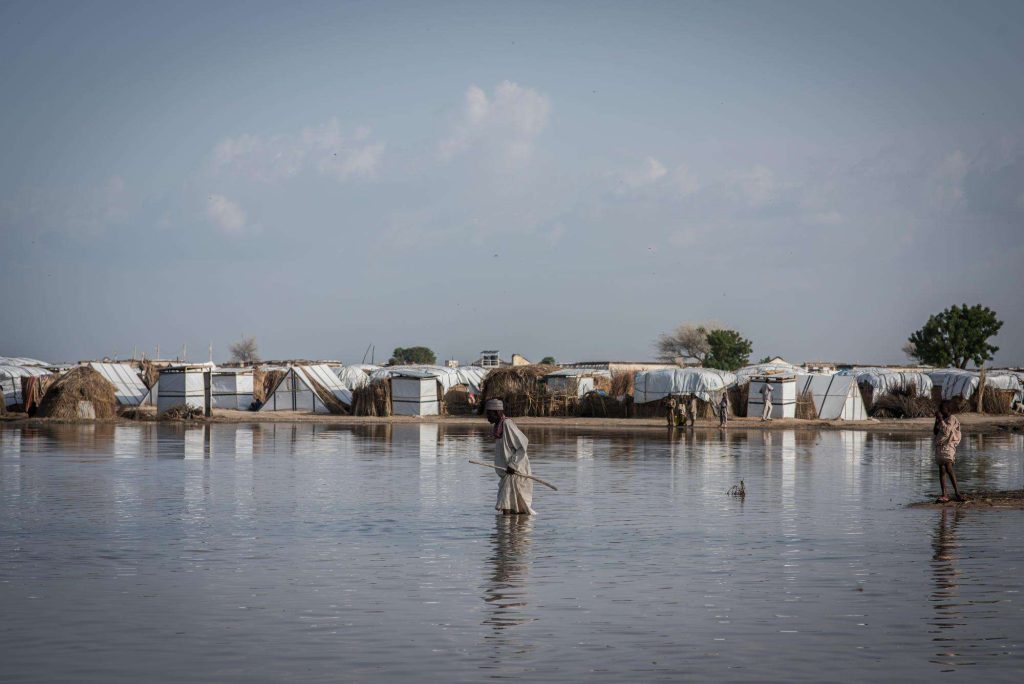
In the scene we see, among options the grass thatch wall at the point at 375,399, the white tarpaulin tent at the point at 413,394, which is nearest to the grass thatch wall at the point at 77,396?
the grass thatch wall at the point at 375,399

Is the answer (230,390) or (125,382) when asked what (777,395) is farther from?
(125,382)

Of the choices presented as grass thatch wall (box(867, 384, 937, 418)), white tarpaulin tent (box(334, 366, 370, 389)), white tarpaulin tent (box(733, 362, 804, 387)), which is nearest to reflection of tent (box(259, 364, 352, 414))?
white tarpaulin tent (box(334, 366, 370, 389))

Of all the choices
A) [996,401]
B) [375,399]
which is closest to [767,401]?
[996,401]

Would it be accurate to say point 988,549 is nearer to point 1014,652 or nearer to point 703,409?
point 1014,652

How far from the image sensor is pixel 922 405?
44438 mm

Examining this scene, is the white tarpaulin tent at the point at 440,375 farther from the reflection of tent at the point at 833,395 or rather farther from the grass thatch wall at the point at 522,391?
the reflection of tent at the point at 833,395

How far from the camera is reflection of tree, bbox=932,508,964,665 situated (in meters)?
7.37

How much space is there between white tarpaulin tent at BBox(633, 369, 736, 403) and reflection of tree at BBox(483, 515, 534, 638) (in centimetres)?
3012

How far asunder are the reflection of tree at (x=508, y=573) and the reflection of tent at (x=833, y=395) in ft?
105

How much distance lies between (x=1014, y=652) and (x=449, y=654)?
3.32 m

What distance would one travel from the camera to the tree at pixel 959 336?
6875 cm

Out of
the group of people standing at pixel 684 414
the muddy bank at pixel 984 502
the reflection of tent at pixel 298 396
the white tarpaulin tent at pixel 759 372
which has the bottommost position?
the muddy bank at pixel 984 502

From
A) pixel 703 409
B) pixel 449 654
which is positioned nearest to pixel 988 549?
pixel 449 654

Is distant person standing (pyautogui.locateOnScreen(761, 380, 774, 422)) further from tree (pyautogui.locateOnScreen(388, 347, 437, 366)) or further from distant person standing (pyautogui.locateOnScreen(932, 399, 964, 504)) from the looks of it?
tree (pyautogui.locateOnScreen(388, 347, 437, 366))
